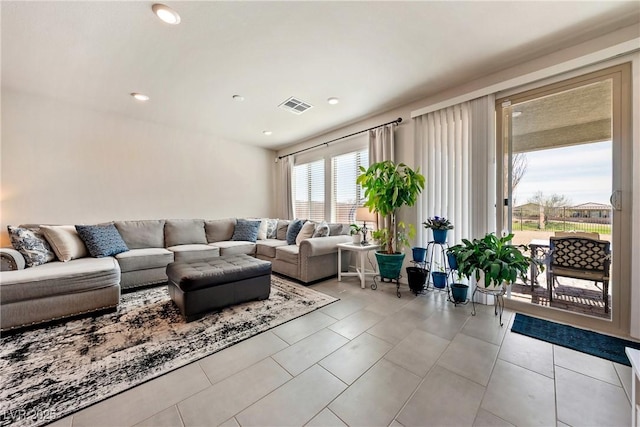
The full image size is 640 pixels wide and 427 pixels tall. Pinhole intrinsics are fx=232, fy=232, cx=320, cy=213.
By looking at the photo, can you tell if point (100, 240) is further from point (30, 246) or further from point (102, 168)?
point (102, 168)

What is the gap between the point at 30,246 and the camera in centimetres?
253

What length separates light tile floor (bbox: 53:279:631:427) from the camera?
1188 millimetres

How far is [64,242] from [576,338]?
5340 millimetres

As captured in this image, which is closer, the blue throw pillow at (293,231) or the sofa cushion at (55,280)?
the sofa cushion at (55,280)

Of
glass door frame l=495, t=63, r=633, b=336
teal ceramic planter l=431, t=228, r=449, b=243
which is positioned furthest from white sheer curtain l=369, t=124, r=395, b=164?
glass door frame l=495, t=63, r=633, b=336

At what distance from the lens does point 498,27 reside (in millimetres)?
1961

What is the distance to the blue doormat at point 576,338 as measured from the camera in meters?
1.73

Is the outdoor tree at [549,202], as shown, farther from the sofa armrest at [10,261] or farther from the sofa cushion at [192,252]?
the sofa armrest at [10,261]

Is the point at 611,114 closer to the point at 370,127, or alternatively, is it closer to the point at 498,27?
the point at 498,27

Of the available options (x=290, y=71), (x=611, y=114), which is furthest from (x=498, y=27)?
(x=290, y=71)

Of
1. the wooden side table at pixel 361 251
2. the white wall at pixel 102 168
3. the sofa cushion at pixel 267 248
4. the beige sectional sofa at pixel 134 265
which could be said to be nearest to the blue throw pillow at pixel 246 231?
the beige sectional sofa at pixel 134 265

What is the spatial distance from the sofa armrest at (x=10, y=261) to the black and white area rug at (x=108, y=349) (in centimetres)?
70

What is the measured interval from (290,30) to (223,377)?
267 cm

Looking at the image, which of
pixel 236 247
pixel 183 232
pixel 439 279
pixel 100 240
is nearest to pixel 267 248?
pixel 236 247
